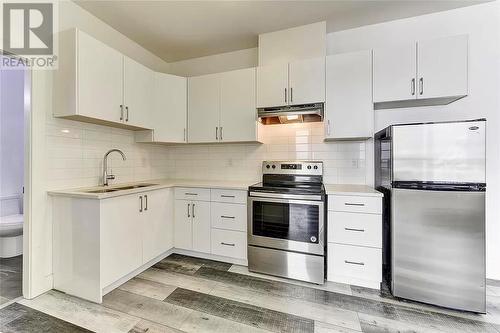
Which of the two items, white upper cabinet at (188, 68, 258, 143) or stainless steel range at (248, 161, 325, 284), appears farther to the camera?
white upper cabinet at (188, 68, 258, 143)

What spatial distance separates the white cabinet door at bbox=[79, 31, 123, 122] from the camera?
6.54ft

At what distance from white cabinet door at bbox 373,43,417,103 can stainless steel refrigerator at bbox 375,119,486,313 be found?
0.50 meters

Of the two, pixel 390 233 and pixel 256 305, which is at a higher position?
pixel 390 233

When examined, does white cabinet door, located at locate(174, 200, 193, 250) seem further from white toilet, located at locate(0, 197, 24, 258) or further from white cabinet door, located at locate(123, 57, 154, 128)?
white toilet, located at locate(0, 197, 24, 258)

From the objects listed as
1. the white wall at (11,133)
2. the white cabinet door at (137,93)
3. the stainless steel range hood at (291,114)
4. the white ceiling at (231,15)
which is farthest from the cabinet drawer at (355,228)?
the white wall at (11,133)

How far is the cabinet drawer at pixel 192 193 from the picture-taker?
8.86 feet

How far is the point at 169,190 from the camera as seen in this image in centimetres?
279

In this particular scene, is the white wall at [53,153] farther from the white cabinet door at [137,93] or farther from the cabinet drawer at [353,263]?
the cabinet drawer at [353,263]

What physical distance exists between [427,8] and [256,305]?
337cm

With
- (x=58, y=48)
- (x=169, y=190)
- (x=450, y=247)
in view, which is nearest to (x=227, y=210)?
(x=169, y=190)

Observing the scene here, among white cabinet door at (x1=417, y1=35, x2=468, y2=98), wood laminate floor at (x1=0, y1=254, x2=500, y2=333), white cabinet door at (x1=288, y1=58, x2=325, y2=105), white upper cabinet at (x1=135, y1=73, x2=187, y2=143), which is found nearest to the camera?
wood laminate floor at (x1=0, y1=254, x2=500, y2=333)

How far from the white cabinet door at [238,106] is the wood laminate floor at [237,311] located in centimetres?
165

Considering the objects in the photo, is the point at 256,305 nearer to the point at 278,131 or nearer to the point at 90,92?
the point at 278,131

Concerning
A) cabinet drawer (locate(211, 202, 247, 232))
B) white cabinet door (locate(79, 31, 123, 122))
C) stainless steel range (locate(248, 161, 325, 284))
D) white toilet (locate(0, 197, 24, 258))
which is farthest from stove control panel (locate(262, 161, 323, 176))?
white toilet (locate(0, 197, 24, 258))
